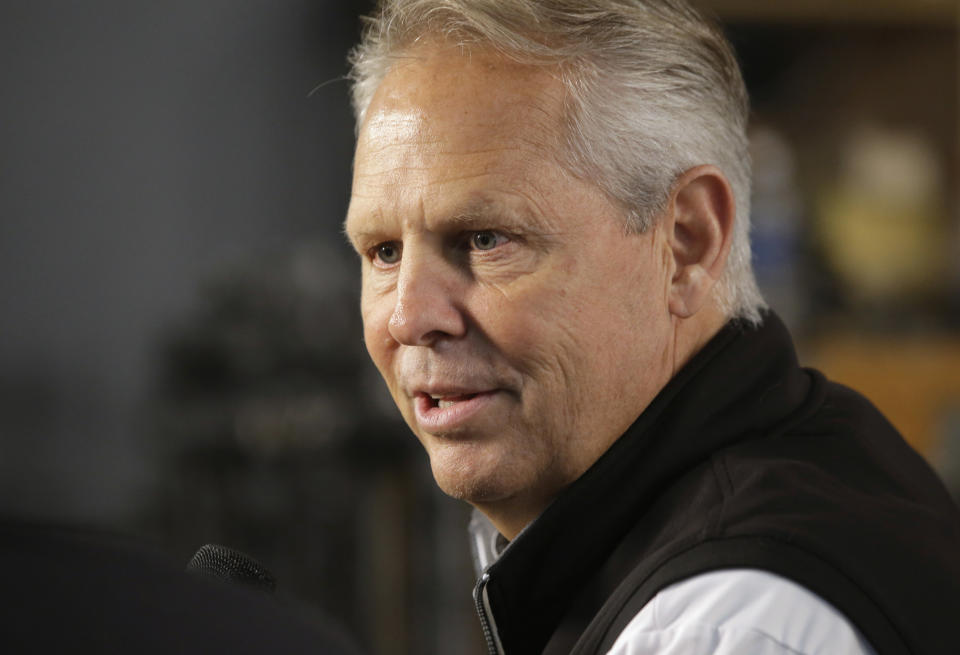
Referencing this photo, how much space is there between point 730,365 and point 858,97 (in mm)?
2686

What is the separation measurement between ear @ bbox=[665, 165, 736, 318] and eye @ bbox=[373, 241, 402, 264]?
229mm

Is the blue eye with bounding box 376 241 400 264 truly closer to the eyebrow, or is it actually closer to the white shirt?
the eyebrow

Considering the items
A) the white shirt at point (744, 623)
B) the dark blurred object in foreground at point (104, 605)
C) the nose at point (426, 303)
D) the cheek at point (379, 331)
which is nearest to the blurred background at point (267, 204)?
the cheek at point (379, 331)

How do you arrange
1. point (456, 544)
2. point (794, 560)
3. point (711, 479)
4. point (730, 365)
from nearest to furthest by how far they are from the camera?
point (794, 560), point (711, 479), point (730, 365), point (456, 544)

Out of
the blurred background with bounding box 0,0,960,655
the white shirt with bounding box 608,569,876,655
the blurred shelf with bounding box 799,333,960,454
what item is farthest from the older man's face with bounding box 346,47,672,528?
the blurred shelf with bounding box 799,333,960,454

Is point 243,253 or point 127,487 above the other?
point 243,253

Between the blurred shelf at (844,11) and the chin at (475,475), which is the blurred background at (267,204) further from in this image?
the chin at (475,475)

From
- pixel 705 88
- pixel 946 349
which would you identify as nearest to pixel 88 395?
pixel 946 349

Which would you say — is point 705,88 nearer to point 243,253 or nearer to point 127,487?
point 243,253

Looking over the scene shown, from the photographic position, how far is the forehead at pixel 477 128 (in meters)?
0.88

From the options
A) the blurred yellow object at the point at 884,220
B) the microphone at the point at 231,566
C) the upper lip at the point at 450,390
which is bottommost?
the blurred yellow object at the point at 884,220

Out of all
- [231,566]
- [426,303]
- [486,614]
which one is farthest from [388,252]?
[231,566]

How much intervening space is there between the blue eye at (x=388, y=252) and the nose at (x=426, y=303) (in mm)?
55

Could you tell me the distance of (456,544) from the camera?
2697mm
